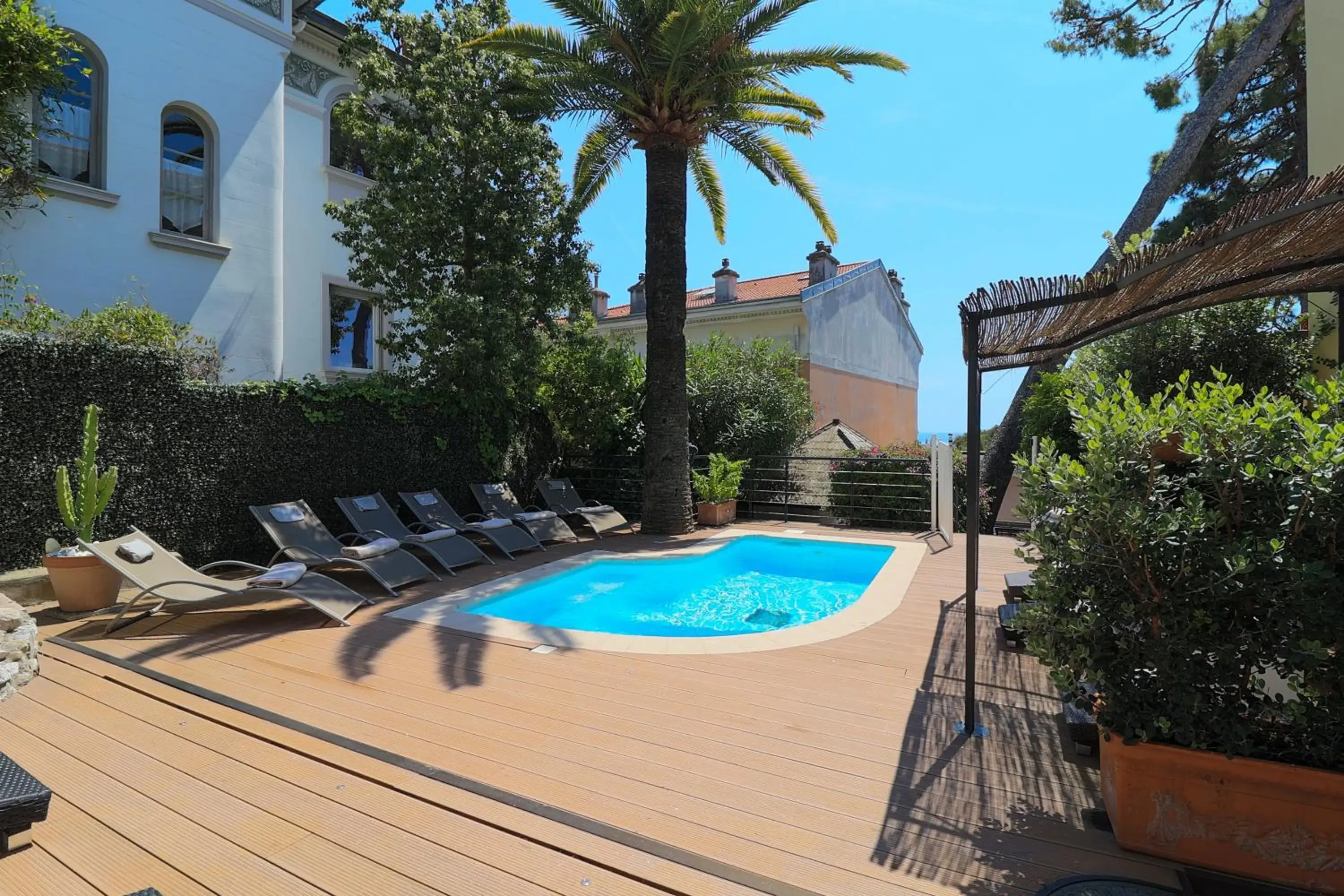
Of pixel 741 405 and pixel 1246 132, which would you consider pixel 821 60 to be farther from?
pixel 1246 132

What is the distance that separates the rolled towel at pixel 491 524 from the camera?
8.19m

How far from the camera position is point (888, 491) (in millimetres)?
10547

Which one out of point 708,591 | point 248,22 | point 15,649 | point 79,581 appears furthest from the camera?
point 248,22

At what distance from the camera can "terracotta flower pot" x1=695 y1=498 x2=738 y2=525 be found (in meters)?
10.9

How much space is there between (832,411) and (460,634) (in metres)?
18.3

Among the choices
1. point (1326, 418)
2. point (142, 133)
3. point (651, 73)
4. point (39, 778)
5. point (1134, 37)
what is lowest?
point (39, 778)

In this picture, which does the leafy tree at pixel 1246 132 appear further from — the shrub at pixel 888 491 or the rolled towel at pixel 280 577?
the rolled towel at pixel 280 577

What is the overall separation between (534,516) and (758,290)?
16465 millimetres

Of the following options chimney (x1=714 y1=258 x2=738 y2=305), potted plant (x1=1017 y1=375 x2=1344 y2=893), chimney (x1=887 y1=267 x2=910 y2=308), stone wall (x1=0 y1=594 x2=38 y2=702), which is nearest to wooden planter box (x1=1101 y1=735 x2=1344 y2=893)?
potted plant (x1=1017 y1=375 x2=1344 y2=893)

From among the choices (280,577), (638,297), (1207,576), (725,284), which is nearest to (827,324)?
(725,284)

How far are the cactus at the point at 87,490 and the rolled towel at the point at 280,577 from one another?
56.9 inches

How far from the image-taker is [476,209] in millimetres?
9297

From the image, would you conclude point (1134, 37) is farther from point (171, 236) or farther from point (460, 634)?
point (171, 236)

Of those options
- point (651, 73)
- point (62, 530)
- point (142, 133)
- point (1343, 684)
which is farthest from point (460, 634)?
point (142, 133)
